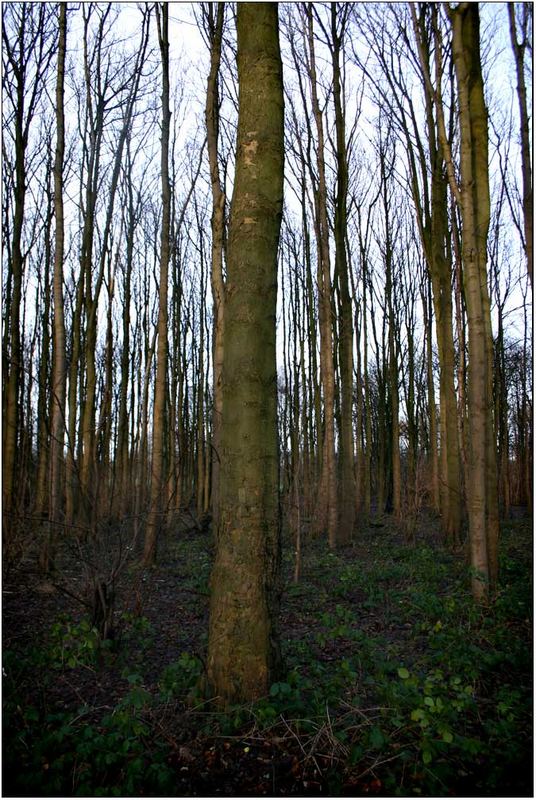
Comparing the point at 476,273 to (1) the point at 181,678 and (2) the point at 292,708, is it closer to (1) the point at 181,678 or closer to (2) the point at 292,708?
(2) the point at 292,708

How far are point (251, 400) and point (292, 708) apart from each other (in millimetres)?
1771

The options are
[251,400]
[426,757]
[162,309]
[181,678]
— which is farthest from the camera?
[162,309]

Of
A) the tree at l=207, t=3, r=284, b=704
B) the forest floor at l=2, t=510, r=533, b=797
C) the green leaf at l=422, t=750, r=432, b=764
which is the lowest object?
the forest floor at l=2, t=510, r=533, b=797

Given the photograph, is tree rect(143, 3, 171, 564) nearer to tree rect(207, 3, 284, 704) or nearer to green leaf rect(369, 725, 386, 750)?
tree rect(207, 3, 284, 704)

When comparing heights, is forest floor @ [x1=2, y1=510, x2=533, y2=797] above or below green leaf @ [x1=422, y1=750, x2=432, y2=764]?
below

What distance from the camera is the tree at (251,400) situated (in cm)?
283

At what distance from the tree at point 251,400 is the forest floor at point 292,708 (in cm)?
31

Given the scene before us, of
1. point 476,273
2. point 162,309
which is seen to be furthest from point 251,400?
point 162,309

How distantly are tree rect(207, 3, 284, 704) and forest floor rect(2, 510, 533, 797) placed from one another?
1.02 feet

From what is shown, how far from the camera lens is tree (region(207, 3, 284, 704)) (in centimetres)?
283

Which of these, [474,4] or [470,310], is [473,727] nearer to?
[470,310]

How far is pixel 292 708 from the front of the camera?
106 inches

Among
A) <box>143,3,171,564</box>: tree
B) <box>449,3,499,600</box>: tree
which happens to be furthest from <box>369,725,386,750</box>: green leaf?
<box>143,3,171,564</box>: tree

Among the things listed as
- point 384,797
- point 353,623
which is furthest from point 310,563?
point 384,797
